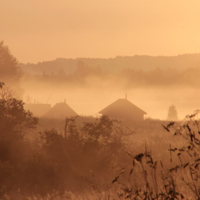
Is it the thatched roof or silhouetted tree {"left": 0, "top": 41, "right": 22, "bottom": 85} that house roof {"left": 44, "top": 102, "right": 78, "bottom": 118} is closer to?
the thatched roof

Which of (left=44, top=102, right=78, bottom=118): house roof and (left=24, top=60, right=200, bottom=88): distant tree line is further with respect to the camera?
(left=24, top=60, right=200, bottom=88): distant tree line

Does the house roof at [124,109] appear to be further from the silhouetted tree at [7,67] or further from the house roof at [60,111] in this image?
the silhouetted tree at [7,67]

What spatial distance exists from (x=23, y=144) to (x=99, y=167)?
10.0 feet

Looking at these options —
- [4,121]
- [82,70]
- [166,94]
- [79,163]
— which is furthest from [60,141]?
[82,70]

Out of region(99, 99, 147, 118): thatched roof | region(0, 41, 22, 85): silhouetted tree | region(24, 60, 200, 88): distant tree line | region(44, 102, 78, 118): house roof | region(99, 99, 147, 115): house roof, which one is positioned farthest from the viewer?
region(24, 60, 200, 88): distant tree line

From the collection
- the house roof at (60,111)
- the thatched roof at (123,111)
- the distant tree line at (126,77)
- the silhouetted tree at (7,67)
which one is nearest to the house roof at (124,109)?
the thatched roof at (123,111)

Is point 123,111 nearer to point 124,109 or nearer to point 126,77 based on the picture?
point 124,109

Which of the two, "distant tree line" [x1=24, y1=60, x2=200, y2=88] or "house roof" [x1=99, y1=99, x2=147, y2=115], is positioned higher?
"distant tree line" [x1=24, y1=60, x2=200, y2=88]

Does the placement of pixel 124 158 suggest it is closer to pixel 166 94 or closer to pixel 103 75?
pixel 166 94

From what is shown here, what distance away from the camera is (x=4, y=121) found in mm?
12531

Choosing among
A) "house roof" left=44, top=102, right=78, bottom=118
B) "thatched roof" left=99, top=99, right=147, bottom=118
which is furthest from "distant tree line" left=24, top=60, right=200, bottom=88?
"house roof" left=44, top=102, right=78, bottom=118

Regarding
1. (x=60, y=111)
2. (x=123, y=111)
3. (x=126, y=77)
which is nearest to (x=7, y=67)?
(x=60, y=111)

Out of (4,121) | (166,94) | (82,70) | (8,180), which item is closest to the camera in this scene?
(8,180)

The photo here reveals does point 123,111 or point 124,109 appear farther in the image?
point 124,109
